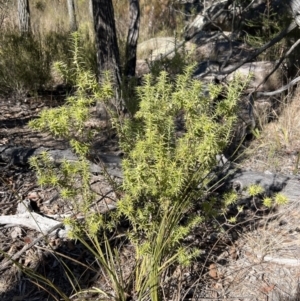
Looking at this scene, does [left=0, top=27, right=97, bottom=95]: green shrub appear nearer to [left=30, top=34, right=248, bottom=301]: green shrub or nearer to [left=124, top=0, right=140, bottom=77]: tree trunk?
[left=124, top=0, right=140, bottom=77]: tree trunk

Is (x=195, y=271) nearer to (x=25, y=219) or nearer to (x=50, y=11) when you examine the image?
(x=25, y=219)

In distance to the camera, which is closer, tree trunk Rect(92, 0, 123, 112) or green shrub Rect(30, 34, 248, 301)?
green shrub Rect(30, 34, 248, 301)

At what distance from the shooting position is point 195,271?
2.50 metres

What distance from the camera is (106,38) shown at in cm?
434

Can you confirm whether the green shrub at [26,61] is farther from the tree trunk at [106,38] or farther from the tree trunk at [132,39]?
the tree trunk at [106,38]

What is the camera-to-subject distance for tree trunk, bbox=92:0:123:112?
4.25m

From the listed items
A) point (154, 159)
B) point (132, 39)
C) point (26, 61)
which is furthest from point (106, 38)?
point (154, 159)

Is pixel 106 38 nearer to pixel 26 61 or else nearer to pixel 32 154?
pixel 26 61

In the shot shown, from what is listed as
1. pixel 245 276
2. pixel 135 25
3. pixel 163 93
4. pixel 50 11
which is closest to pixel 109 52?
pixel 135 25

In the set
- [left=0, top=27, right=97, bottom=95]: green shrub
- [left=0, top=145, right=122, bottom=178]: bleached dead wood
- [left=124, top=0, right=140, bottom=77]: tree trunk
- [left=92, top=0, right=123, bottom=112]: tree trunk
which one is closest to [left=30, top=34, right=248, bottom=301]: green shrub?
[left=0, top=145, right=122, bottom=178]: bleached dead wood

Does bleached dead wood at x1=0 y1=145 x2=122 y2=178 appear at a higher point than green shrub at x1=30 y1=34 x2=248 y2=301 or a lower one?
lower

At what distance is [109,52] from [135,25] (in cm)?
89

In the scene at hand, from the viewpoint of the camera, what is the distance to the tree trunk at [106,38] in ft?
14.0

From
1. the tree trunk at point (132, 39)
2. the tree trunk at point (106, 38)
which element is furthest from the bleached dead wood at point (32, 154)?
the tree trunk at point (132, 39)
